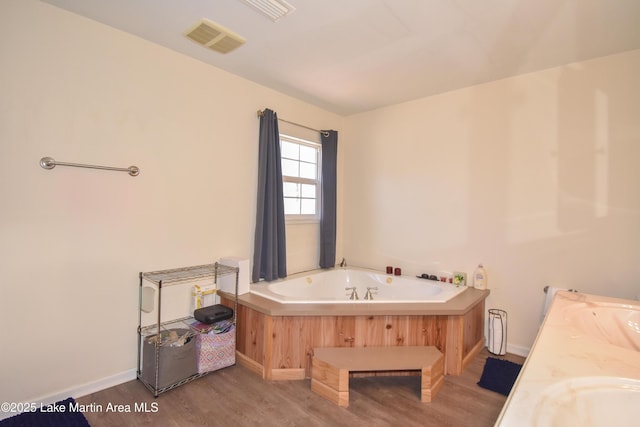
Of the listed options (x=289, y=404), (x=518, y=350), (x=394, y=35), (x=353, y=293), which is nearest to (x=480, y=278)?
(x=518, y=350)

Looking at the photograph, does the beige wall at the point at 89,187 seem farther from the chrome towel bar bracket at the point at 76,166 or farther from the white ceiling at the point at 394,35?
the white ceiling at the point at 394,35

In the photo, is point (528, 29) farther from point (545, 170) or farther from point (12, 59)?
point (12, 59)

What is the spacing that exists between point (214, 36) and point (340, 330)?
212 cm

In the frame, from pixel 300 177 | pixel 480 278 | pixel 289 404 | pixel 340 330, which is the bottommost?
pixel 289 404

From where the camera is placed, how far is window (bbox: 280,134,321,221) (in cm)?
313

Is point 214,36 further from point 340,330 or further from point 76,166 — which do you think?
point 340,330

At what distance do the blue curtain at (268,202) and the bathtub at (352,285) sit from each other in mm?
163

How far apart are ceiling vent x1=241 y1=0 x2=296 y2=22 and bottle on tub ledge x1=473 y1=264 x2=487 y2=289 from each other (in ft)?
8.00

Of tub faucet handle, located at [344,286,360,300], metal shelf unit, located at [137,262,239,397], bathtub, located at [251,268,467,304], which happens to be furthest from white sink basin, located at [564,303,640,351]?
metal shelf unit, located at [137,262,239,397]

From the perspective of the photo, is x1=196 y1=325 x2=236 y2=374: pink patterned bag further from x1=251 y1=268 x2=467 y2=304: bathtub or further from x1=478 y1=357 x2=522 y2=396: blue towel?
x1=478 y1=357 x2=522 y2=396: blue towel

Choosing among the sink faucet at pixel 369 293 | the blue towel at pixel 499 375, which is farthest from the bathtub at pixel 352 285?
the blue towel at pixel 499 375

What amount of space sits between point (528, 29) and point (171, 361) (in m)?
3.00

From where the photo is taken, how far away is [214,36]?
1996 mm

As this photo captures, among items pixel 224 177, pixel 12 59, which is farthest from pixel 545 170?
pixel 12 59
